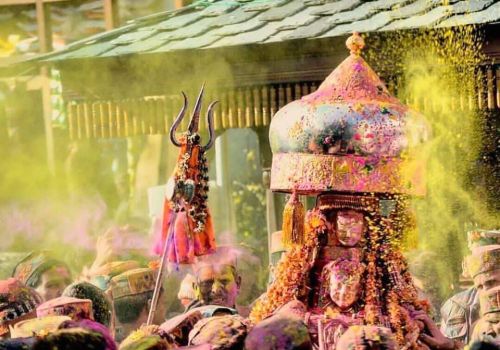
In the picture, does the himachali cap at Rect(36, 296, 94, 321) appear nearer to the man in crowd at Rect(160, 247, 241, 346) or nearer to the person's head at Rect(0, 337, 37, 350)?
the person's head at Rect(0, 337, 37, 350)

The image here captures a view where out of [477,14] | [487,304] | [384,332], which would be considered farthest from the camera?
[477,14]

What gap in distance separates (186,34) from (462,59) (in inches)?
90.1

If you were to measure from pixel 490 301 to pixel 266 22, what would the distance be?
11.4 ft

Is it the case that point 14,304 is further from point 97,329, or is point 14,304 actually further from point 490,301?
point 490,301

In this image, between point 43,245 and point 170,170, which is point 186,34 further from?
point 170,170

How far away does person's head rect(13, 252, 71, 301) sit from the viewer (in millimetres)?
9906

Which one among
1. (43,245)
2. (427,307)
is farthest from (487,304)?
(43,245)

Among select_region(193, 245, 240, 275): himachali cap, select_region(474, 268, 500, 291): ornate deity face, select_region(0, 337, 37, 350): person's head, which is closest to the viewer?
select_region(0, 337, 37, 350): person's head

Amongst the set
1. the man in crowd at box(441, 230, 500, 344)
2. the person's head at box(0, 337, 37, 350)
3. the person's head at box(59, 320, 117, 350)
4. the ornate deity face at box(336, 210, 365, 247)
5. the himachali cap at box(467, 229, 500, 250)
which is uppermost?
the ornate deity face at box(336, 210, 365, 247)

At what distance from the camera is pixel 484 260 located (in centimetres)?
902

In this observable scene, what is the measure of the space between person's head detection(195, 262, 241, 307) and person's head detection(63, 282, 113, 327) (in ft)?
3.91

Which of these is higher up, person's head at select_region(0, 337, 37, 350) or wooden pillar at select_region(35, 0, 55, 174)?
wooden pillar at select_region(35, 0, 55, 174)

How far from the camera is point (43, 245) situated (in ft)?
44.8

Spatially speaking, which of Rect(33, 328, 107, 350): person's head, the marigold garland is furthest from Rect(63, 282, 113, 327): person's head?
Rect(33, 328, 107, 350): person's head
